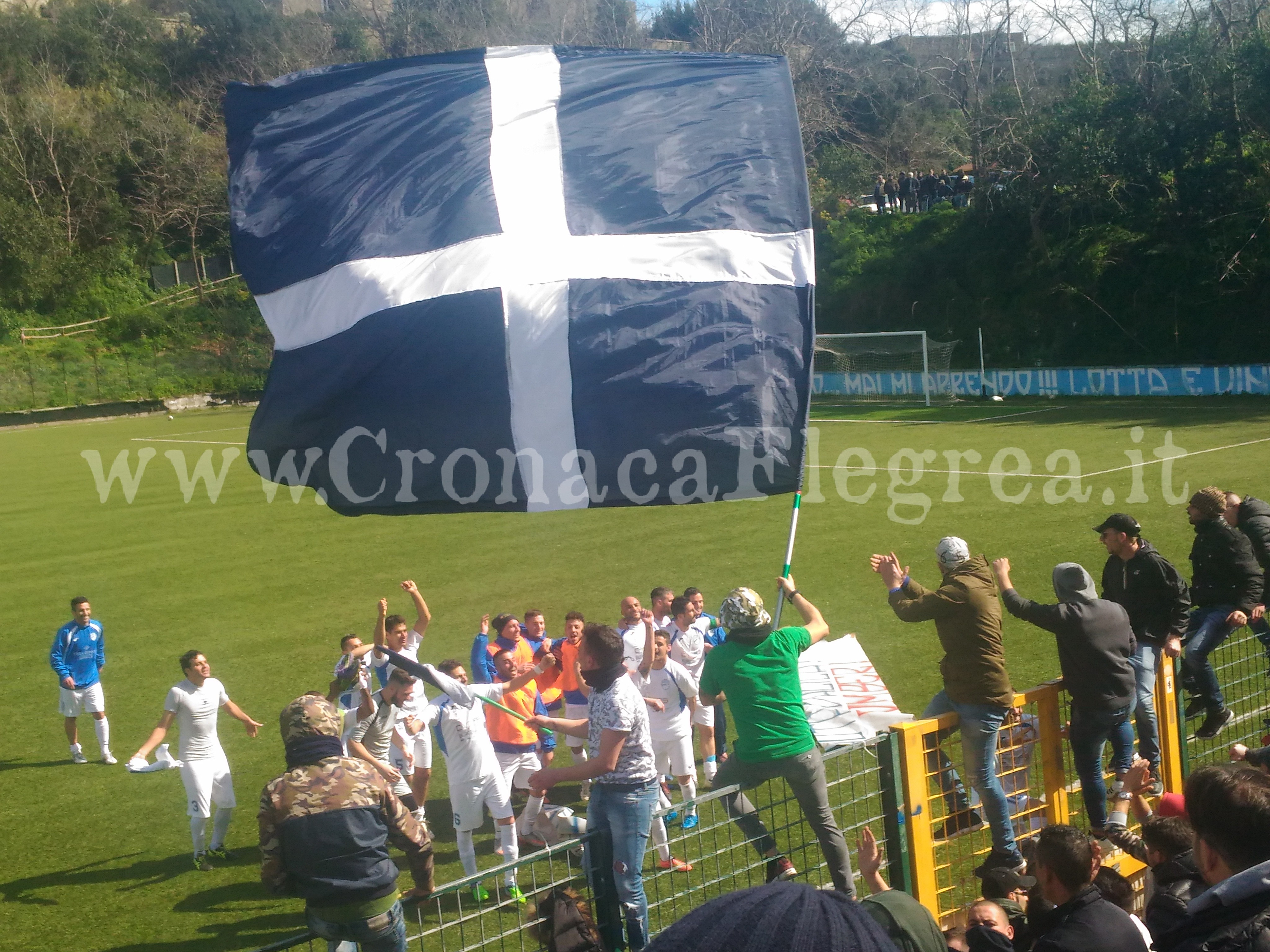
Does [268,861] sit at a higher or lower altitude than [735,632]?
lower

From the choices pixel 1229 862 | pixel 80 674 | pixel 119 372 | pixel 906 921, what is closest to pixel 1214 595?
pixel 1229 862

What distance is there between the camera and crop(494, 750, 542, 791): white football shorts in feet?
27.0

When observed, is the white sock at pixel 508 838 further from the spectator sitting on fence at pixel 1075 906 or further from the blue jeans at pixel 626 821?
the spectator sitting on fence at pixel 1075 906

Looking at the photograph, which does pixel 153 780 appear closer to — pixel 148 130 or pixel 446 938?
pixel 446 938

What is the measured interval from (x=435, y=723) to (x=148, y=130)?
76.6 metres

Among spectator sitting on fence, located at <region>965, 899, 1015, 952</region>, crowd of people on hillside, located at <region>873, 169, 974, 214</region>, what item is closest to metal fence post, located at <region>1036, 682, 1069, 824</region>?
spectator sitting on fence, located at <region>965, 899, 1015, 952</region>

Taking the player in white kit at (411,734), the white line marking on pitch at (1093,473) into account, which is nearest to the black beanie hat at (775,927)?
the player in white kit at (411,734)

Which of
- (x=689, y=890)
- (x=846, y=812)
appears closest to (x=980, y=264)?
(x=846, y=812)

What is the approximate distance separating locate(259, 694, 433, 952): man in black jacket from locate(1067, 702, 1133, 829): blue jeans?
12.9ft

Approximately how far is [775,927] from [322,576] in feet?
60.4

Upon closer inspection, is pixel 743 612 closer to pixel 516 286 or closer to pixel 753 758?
pixel 753 758

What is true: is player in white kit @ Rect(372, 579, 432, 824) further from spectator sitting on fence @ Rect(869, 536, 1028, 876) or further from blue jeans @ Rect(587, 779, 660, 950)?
spectator sitting on fence @ Rect(869, 536, 1028, 876)

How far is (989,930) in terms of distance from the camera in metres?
4.00

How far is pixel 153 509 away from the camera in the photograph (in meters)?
27.5
